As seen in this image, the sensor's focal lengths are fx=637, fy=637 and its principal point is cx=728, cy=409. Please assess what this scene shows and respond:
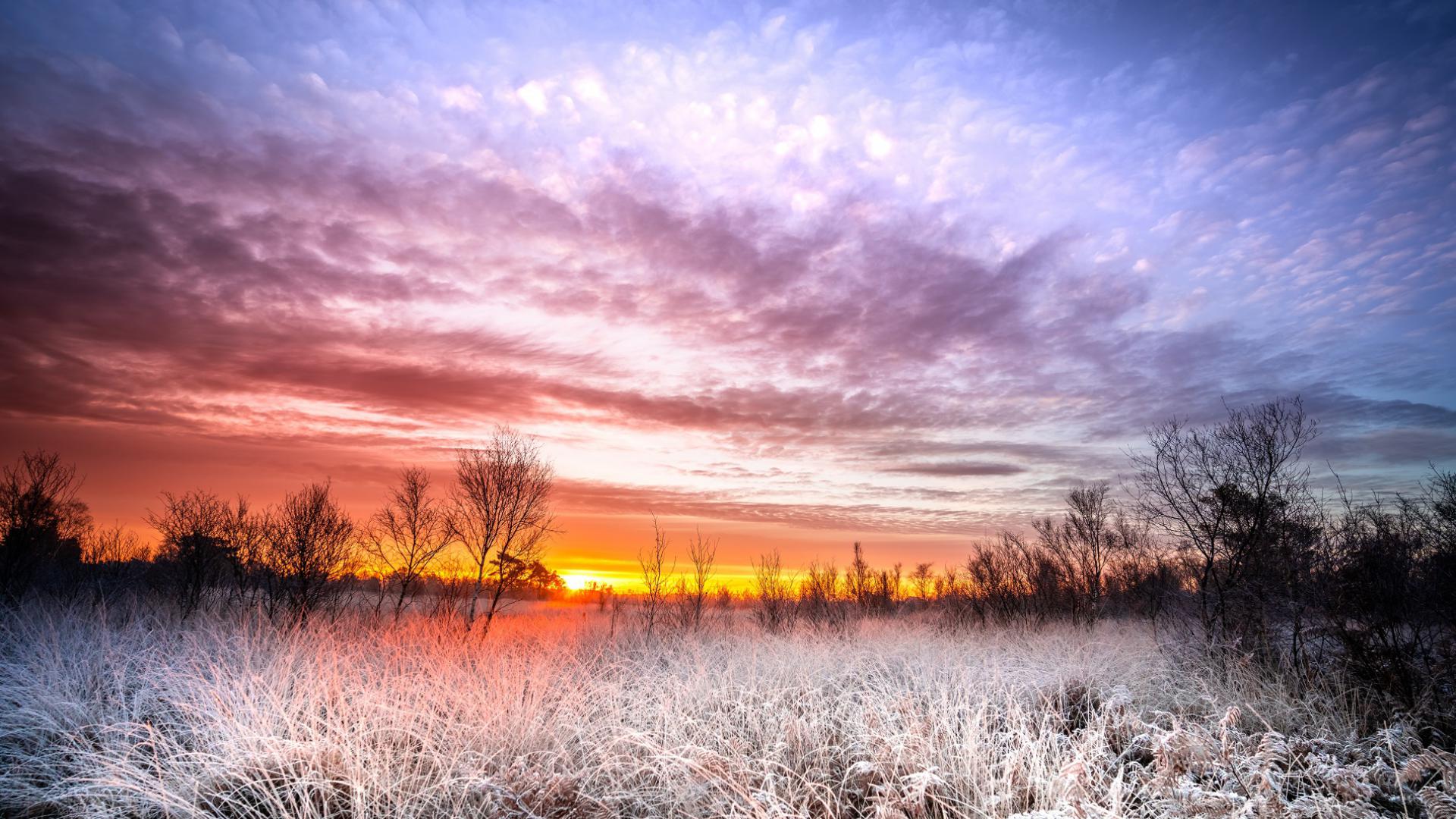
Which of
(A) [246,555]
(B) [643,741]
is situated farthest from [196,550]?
(B) [643,741]

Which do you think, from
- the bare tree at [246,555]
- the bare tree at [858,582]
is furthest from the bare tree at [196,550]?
the bare tree at [858,582]

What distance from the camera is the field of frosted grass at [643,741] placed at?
505 centimetres

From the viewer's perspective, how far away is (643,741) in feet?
20.8

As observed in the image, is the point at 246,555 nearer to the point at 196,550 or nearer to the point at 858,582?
the point at 196,550

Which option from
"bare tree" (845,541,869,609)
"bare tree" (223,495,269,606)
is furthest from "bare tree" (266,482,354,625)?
"bare tree" (845,541,869,609)

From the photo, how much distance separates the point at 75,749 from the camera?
623 cm

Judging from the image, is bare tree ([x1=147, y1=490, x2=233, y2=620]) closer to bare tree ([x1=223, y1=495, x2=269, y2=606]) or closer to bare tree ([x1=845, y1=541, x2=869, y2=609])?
bare tree ([x1=223, y1=495, x2=269, y2=606])

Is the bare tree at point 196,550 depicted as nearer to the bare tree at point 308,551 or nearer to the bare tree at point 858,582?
the bare tree at point 308,551

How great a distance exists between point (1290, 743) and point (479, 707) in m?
8.01

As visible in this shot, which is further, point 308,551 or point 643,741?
point 308,551

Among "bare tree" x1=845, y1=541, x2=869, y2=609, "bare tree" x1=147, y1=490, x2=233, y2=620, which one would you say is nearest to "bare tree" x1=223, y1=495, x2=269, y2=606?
"bare tree" x1=147, y1=490, x2=233, y2=620

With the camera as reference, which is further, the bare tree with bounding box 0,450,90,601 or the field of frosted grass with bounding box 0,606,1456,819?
the bare tree with bounding box 0,450,90,601

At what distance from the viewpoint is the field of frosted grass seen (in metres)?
5.05

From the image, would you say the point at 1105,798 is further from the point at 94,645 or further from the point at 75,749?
the point at 94,645
